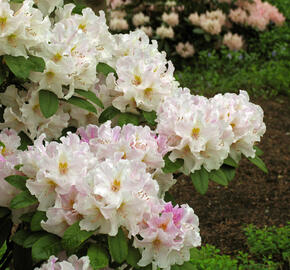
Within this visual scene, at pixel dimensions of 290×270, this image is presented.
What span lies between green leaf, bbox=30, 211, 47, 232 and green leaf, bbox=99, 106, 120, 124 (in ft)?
1.53

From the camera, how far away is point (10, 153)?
1.79 metres

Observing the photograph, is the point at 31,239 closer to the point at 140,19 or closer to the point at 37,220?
the point at 37,220

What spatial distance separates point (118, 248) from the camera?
1.47m

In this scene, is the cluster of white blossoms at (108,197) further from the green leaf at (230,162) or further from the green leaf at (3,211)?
the green leaf at (230,162)

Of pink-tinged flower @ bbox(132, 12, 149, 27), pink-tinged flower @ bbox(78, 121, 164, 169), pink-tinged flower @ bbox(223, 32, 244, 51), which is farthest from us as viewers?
pink-tinged flower @ bbox(132, 12, 149, 27)

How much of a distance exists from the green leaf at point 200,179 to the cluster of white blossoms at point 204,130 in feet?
0.08

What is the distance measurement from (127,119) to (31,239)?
0.52 metres

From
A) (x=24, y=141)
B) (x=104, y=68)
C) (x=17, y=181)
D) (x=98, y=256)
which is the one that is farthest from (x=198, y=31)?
(x=98, y=256)

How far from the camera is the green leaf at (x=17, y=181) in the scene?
1577 mm

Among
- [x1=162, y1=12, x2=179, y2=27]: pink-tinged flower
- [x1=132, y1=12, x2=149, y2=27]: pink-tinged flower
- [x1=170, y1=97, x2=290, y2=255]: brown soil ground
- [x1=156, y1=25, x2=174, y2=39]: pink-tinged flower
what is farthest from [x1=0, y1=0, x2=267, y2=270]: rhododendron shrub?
[x1=132, y1=12, x2=149, y2=27]: pink-tinged flower

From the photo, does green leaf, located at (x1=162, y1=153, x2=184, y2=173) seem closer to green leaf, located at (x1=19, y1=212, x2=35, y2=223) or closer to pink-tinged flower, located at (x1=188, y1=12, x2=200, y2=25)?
green leaf, located at (x1=19, y1=212, x2=35, y2=223)

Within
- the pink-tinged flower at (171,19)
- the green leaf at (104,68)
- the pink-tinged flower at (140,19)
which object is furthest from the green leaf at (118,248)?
the pink-tinged flower at (140,19)

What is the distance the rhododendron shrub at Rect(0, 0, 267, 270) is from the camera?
1.48 metres

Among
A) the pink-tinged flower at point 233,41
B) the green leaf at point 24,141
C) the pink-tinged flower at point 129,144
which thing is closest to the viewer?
the pink-tinged flower at point 129,144
